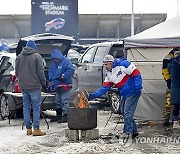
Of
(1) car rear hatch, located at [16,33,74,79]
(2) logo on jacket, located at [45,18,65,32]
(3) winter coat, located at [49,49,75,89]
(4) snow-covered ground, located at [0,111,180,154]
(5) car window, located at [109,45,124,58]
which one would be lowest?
(4) snow-covered ground, located at [0,111,180,154]

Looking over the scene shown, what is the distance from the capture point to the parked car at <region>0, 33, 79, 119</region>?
398 inches

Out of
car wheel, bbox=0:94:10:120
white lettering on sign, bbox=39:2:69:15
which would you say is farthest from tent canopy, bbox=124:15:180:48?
white lettering on sign, bbox=39:2:69:15

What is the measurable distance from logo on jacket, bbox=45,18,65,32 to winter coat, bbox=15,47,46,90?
842 inches

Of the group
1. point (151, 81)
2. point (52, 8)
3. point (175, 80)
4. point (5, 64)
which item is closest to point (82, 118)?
point (175, 80)

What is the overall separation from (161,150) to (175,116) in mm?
2163

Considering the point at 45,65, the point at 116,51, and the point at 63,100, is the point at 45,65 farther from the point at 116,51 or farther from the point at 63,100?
the point at 116,51

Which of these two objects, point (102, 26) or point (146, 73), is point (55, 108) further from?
point (102, 26)

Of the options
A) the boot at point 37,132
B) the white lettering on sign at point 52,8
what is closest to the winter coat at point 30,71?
the boot at point 37,132

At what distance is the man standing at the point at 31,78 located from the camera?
8.62m

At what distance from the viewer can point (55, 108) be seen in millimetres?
10328

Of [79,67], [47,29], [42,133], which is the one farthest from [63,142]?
[47,29]

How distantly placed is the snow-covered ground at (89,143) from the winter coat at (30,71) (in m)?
1.03

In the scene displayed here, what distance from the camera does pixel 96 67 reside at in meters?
12.4

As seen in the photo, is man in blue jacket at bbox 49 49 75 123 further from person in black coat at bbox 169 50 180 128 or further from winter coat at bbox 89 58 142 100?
person in black coat at bbox 169 50 180 128
